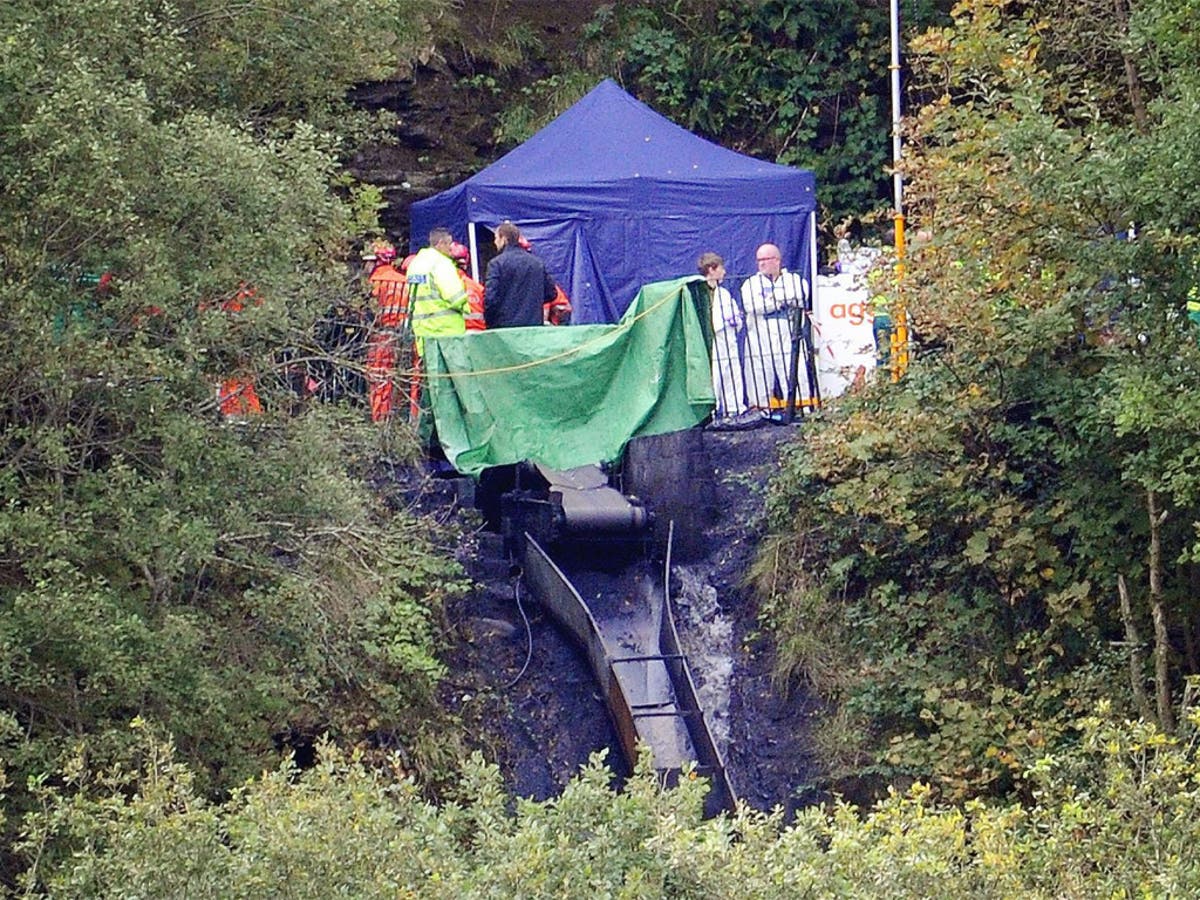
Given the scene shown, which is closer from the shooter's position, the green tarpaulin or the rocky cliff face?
the green tarpaulin

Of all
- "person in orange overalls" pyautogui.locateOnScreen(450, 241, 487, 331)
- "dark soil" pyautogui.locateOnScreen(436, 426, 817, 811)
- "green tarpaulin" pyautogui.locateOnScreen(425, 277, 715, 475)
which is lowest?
"dark soil" pyautogui.locateOnScreen(436, 426, 817, 811)

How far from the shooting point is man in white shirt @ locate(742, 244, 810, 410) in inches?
574

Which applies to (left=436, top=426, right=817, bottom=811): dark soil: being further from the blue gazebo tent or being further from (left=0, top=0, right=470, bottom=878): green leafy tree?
the blue gazebo tent

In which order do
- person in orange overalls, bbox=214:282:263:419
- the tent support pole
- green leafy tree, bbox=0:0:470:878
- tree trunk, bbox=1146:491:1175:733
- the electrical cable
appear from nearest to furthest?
green leafy tree, bbox=0:0:470:878, person in orange overalls, bbox=214:282:263:419, tree trunk, bbox=1146:491:1175:733, the electrical cable, the tent support pole

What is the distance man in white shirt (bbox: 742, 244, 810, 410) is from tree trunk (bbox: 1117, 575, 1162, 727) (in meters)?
4.01

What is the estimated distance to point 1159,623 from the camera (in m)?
11.1

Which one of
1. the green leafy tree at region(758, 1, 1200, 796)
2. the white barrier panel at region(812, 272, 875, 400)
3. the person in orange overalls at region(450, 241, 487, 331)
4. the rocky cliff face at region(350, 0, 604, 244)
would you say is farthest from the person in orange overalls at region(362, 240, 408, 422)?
A: the rocky cliff face at region(350, 0, 604, 244)

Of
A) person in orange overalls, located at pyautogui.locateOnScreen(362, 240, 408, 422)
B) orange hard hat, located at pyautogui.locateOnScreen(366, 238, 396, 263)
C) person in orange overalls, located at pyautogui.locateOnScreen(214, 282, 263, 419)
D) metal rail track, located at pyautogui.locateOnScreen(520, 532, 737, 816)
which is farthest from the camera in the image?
orange hard hat, located at pyautogui.locateOnScreen(366, 238, 396, 263)

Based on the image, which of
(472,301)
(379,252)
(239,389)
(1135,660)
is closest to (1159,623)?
(1135,660)

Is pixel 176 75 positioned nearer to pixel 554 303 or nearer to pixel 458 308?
pixel 458 308

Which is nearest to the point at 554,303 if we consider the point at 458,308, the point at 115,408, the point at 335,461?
the point at 458,308

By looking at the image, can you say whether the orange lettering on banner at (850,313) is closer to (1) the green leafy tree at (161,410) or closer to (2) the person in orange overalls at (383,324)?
(2) the person in orange overalls at (383,324)

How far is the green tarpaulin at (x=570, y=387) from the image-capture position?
13773 mm

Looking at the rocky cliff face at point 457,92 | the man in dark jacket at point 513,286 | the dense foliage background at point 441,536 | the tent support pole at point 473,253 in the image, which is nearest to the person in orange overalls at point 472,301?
the man in dark jacket at point 513,286
